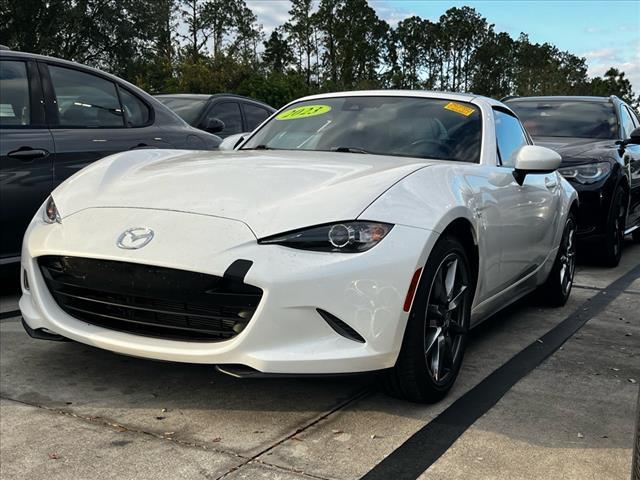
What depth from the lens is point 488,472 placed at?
7.88 ft

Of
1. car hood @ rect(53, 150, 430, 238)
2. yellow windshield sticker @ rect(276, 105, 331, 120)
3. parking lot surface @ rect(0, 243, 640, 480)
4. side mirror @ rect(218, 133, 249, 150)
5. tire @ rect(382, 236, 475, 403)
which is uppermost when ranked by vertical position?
yellow windshield sticker @ rect(276, 105, 331, 120)

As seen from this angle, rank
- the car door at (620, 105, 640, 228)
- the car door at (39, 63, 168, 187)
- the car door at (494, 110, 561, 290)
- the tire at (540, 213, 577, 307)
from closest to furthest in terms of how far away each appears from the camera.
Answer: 1. the car door at (494, 110, 561, 290)
2. the car door at (39, 63, 168, 187)
3. the tire at (540, 213, 577, 307)
4. the car door at (620, 105, 640, 228)

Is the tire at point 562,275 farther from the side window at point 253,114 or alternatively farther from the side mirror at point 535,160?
the side window at point 253,114

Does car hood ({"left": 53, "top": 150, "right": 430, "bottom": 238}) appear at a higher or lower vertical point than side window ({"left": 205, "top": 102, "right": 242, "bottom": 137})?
lower

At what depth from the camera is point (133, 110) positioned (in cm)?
545

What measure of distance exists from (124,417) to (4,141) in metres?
2.38

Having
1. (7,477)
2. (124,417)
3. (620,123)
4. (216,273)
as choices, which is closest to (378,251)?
(216,273)

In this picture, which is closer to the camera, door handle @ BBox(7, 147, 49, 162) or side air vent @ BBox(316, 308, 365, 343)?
side air vent @ BBox(316, 308, 365, 343)

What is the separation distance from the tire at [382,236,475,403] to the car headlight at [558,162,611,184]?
380 centimetres

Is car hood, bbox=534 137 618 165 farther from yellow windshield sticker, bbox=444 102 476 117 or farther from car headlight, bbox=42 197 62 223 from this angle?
car headlight, bbox=42 197 62 223

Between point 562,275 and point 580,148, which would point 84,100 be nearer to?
point 562,275

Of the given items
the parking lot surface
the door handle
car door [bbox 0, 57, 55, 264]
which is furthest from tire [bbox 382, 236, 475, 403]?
the door handle

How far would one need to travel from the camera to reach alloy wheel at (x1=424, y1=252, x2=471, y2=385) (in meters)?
2.97

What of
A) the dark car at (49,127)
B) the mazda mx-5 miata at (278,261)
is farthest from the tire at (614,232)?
the dark car at (49,127)
